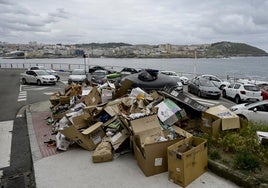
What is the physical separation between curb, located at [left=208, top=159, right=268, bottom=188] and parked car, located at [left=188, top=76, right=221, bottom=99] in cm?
1583

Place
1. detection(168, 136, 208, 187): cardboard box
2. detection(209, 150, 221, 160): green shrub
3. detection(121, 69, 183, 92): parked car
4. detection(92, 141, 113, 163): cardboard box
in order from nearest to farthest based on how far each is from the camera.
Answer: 1. detection(168, 136, 208, 187): cardboard box
2. detection(209, 150, 221, 160): green shrub
3. detection(92, 141, 113, 163): cardboard box
4. detection(121, 69, 183, 92): parked car

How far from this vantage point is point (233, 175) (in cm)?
548

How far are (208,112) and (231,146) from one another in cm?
149

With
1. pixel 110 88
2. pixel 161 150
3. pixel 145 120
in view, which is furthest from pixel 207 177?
pixel 110 88

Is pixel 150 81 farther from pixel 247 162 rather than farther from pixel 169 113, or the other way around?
pixel 247 162

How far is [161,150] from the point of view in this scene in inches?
232

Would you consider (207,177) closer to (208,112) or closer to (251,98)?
(208,112)

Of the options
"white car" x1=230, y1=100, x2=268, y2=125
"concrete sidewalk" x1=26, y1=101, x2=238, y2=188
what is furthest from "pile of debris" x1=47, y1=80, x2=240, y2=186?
"white car" x1=230, y1=100, x2=268, y2=125

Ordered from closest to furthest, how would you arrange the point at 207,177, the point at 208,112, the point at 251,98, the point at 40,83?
the point at 207,177, the point at 208,112, the point at 251,98, the point at 40,83

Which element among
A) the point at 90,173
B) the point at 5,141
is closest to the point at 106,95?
the point at 5,141

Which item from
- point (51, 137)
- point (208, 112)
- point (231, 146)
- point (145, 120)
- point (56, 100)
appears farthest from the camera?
point (56, 100)

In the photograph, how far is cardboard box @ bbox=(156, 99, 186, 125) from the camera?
7746mm

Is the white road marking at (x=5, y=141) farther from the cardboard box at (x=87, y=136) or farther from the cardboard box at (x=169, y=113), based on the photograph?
the cardboard box at (x=169, y=113)

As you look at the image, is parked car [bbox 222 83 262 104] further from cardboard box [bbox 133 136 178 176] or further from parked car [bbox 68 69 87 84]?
cardboard box [bbox 133 136 178 176]
